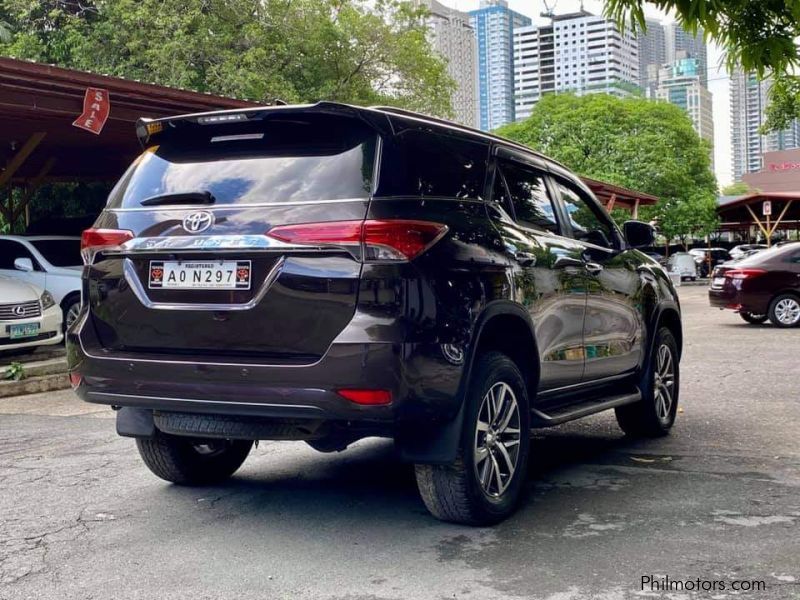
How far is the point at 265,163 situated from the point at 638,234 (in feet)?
10.1

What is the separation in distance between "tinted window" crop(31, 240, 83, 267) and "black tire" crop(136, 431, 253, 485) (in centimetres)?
917

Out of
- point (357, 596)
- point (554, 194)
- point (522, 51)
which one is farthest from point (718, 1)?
point (522, 51)

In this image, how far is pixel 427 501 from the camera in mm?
4461

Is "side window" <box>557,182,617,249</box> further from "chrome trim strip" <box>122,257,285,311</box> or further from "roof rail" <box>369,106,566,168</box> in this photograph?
"chrome trim strip" <box>122,257,285,311</box>

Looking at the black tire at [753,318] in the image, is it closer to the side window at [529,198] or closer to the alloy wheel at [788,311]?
the alloy wheel at [788,311]

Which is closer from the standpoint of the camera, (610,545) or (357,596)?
→ (357,596)

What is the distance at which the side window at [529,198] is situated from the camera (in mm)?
5141

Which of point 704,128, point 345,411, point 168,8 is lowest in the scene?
point 345,411

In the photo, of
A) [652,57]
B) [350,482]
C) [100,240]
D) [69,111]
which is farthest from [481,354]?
[652,57]

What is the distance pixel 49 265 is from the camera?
13.7 metres

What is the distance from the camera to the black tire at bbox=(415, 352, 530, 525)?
4.31m

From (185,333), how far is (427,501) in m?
1.31

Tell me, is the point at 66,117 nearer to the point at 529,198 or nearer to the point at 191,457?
the point at 191,457

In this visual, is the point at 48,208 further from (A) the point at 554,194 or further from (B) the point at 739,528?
(B) the point at 739,528
